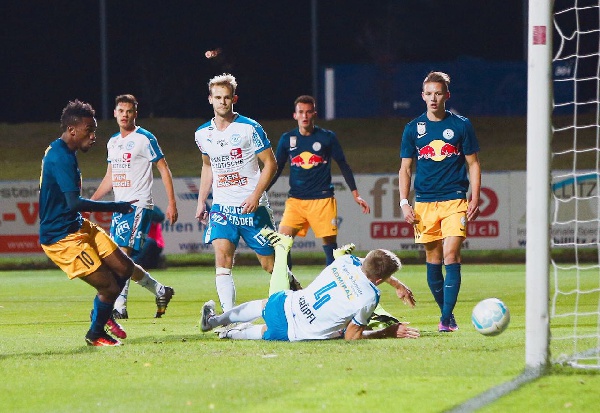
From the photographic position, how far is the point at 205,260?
→ 73.6 ft

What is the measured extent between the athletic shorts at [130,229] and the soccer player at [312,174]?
2.37 meters

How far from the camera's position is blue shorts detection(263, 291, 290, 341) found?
28.8ft

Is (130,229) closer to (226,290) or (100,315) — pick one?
(226,290)

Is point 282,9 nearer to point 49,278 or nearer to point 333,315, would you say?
point 49,278

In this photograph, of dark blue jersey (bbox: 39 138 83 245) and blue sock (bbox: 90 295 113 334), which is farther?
blue sock (bbox: 90 295 113 334)

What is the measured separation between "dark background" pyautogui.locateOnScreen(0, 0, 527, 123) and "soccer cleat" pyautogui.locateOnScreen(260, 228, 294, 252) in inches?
1287

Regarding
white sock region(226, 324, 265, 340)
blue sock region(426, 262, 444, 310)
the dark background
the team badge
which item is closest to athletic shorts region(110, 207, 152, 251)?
the team badge

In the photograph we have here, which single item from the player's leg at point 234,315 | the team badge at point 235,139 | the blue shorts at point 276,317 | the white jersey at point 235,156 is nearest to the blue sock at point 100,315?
the player's leg at point 234,315

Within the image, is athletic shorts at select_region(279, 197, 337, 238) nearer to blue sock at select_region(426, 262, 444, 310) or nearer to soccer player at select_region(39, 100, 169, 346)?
blue sock at select_region(426, 262, 444, 310)

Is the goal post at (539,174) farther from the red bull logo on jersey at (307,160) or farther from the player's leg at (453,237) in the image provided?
the red bull logo on jersey at (307,160)

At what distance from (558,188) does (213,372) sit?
1591cm

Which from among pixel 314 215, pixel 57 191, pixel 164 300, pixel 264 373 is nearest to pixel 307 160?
pixel 314 215

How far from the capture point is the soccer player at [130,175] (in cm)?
1195

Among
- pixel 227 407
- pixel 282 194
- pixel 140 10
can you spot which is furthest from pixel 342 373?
pixel 140 10
